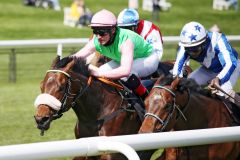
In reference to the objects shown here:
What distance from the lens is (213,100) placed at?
246 inches

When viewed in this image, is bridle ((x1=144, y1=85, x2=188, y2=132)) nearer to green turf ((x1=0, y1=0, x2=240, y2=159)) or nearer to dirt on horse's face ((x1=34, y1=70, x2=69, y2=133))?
dirt on horse's face ((x1=34, y1=70, x2=69, y2=133))

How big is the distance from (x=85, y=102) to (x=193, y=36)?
3.79ft

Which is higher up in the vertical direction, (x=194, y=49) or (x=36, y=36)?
(x=194, y=49)

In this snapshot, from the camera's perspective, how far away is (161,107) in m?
5.55

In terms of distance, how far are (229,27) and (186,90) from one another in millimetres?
21019

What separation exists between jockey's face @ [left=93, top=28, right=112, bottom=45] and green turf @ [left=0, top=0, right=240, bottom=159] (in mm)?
2692

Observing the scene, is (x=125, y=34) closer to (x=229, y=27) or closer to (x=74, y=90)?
(x=74, y=90)

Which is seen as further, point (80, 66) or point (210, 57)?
point (210, 57)

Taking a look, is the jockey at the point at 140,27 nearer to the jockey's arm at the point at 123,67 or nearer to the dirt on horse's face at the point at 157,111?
the jockey's arm at the point at 123,67

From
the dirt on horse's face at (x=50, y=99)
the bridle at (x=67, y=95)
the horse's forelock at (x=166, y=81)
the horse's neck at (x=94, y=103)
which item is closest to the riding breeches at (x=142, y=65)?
the horse's neck at (x=94, y=103)

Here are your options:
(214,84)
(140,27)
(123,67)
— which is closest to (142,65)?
(123,67)

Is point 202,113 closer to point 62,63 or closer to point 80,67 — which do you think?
point 80,67

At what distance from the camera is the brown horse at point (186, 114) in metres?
5.54

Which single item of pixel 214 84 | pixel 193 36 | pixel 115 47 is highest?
pixel 193 36
